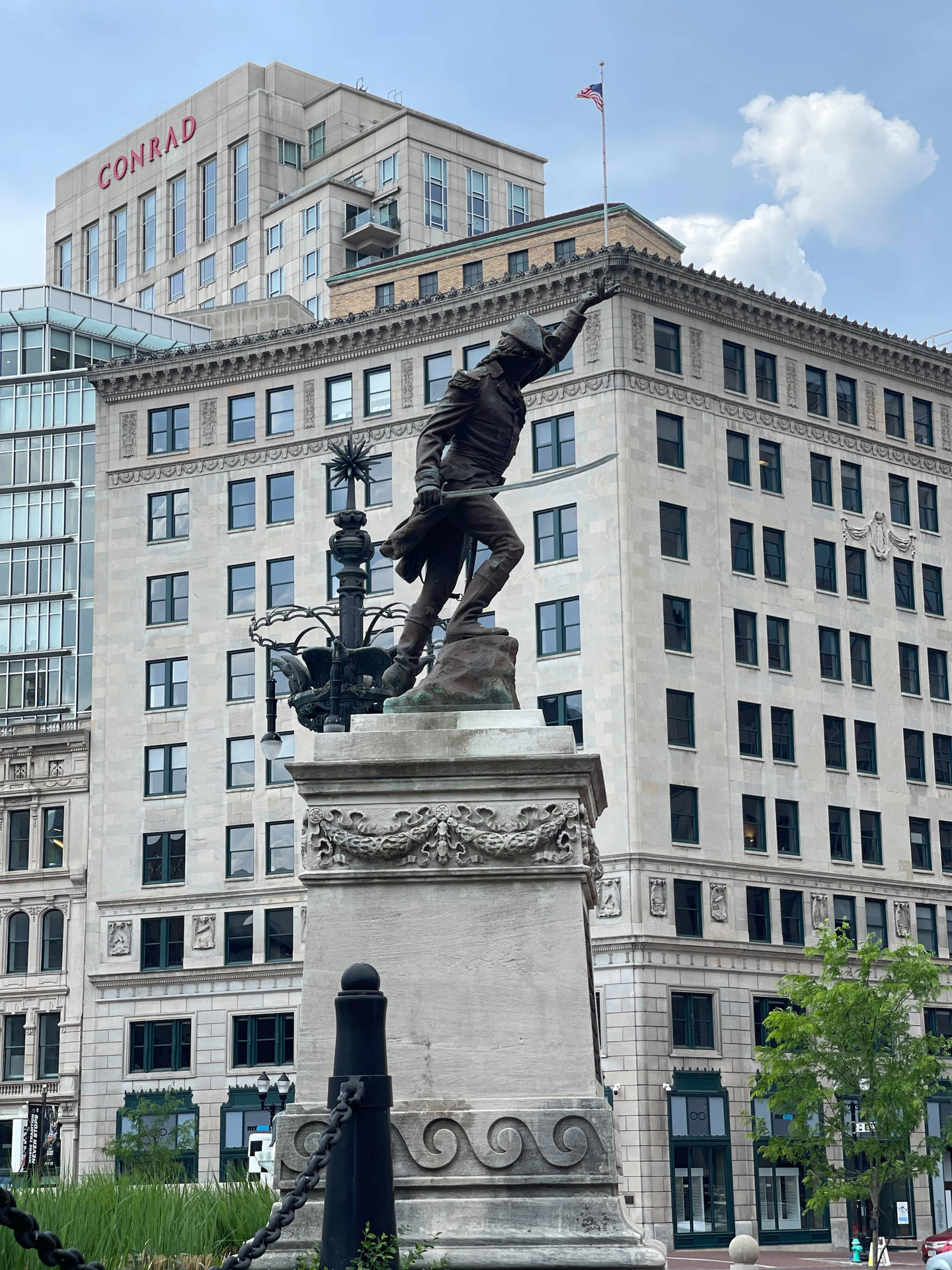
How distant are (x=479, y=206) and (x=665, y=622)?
54572mm

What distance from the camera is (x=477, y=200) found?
114812mm

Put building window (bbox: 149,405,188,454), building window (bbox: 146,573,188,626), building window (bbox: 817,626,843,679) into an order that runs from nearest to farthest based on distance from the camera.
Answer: building window (bbox: 817,626,843,679)
building window (bbox: 146,573,188,626)
building window (bbox: 149,405,188,454)

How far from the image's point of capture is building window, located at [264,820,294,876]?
69812 millimetres

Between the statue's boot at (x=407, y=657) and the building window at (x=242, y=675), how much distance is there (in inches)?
2334

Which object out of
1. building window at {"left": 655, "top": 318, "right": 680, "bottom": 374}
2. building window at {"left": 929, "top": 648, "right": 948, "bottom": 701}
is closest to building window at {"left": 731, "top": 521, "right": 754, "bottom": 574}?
building window at {"left": 655, "top": 318, "right": 680, "bottom": 374}

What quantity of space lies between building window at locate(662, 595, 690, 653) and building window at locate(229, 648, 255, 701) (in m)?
16.3

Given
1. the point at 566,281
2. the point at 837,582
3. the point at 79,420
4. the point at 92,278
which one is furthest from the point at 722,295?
the point at 92,278

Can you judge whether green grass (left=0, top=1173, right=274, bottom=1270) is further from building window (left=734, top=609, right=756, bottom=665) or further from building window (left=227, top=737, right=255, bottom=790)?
building window (left=227, top=737, right=255, bottom=790)

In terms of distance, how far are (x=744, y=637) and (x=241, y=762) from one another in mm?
19587

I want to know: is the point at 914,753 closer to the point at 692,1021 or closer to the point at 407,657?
the point at 692,1021

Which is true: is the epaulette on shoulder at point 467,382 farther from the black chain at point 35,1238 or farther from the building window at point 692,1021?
the building window at point 692,1021

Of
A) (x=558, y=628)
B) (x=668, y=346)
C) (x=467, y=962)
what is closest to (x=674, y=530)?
(x=558, y=628)

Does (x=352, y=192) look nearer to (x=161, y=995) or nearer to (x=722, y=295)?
(x=722, y=295)

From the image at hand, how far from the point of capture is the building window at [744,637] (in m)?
69.2
